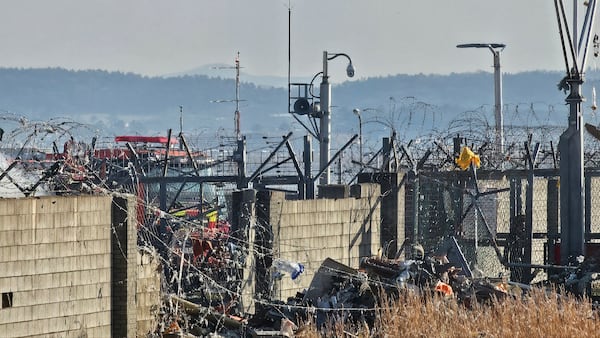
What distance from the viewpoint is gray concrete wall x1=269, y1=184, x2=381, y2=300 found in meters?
19.4

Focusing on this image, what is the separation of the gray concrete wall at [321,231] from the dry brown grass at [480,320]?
2.36 meters

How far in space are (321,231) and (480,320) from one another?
4810 millimetres

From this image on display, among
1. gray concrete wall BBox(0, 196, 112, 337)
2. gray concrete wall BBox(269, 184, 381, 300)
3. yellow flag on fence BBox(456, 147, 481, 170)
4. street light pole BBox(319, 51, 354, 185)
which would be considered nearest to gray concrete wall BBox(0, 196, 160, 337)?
gray concrete wall BBox(0, 196, 112, 337)

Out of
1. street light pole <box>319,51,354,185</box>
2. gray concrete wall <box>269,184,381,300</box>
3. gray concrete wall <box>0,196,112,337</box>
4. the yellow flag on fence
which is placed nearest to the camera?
gray concrete wall <box>0,196,112,337</box>

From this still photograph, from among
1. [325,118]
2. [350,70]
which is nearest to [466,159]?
[325,118]

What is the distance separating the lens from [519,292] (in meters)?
18.5

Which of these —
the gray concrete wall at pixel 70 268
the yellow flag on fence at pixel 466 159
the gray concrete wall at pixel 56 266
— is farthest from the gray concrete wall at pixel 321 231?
the gray concrete wall at pixel 56 266

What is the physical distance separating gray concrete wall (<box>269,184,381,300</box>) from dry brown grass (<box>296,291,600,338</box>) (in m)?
2.36

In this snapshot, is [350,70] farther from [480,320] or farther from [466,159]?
[480,320]

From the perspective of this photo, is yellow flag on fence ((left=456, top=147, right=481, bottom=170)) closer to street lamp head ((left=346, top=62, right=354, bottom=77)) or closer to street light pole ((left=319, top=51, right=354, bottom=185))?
street light pole ((left=319, top=51, right=354, bottom=185))

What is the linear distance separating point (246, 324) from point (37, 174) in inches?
124

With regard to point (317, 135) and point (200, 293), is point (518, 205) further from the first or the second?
point (200, 293)

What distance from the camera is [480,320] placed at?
15828mm

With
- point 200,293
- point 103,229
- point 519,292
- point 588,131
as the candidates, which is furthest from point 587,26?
point 103,229
